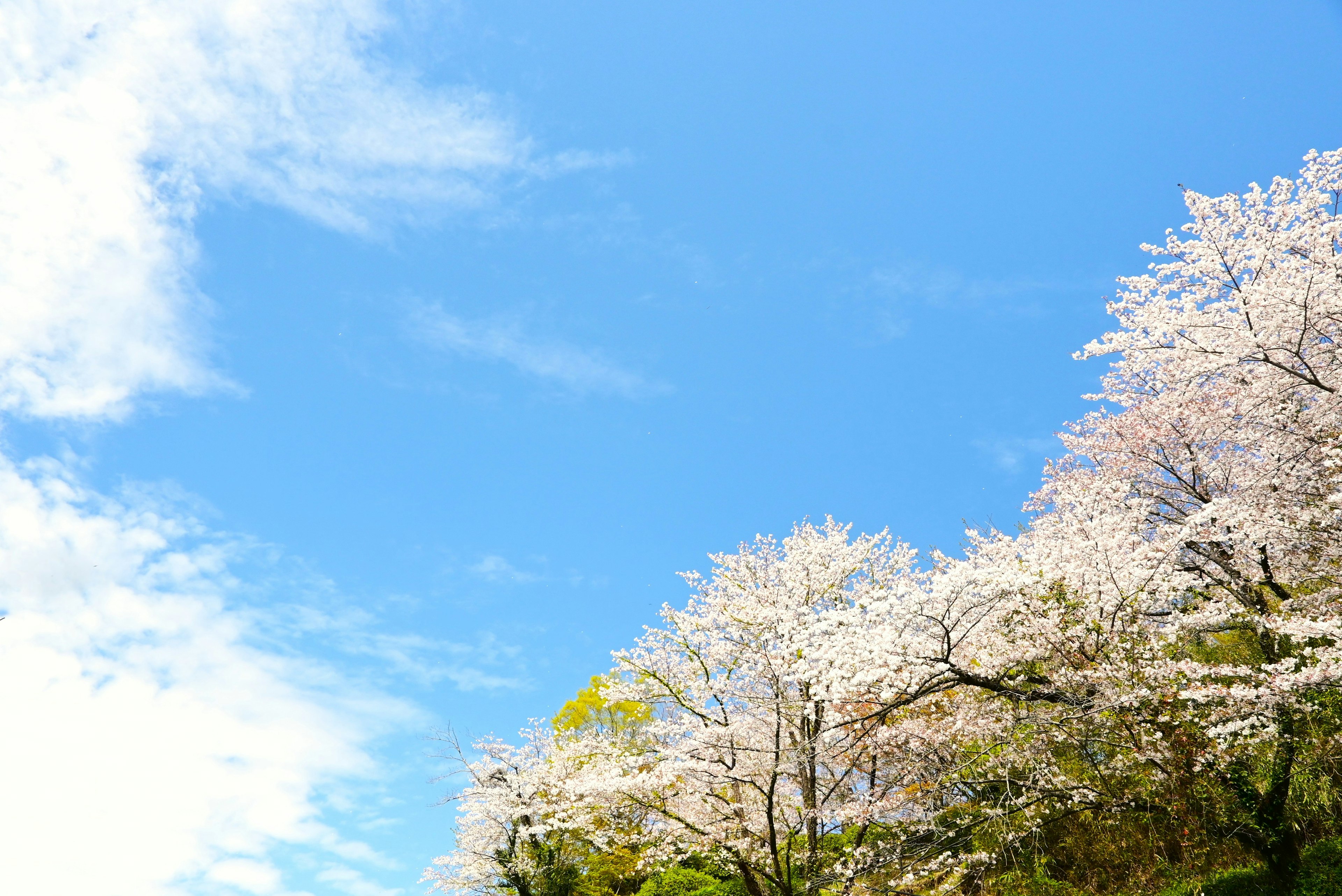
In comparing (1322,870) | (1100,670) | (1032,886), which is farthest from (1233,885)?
(1100,670)

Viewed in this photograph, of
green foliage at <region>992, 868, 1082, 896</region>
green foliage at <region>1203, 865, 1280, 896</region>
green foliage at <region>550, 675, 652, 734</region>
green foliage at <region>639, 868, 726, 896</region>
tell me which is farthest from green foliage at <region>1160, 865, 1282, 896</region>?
green foliage at <region>550, 675, 652, 734</region>

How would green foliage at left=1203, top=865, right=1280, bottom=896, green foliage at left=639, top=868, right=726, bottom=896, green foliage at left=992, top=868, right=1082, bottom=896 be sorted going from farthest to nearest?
green foliage at left=639, top=868, right=726, bottom=896 → green foliage at left=992, top=868, right=1082, bottom=896 → green foliage at left=1203, top=865, right=1280, bottom=896

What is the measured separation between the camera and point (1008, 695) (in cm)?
973

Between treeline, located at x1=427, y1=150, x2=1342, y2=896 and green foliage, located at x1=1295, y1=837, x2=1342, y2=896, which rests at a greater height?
treeline, located at x1=427, y1=150, x2=1342, y2=896

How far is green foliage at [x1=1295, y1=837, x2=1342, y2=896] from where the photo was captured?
10164 millimetres

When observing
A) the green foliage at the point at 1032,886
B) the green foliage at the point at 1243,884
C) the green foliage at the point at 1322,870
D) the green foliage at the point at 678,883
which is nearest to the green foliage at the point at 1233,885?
the green foliage at the point at 1243,884

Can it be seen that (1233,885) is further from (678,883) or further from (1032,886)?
(678,883)

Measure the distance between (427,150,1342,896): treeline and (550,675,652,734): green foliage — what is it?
6.57 m

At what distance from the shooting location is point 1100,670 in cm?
959

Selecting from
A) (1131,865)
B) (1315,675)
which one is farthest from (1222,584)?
(1131,865)

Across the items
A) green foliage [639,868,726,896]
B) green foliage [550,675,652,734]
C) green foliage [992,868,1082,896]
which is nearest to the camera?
green foliage [992,868,1082,896]

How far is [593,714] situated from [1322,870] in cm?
1835

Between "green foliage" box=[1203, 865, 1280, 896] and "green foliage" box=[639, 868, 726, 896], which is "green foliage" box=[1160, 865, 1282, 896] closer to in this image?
"green foliage" box=[1203, 865, 1280, 896]

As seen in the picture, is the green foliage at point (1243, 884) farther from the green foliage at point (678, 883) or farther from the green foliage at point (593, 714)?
the green foliage at point (593, 714)
